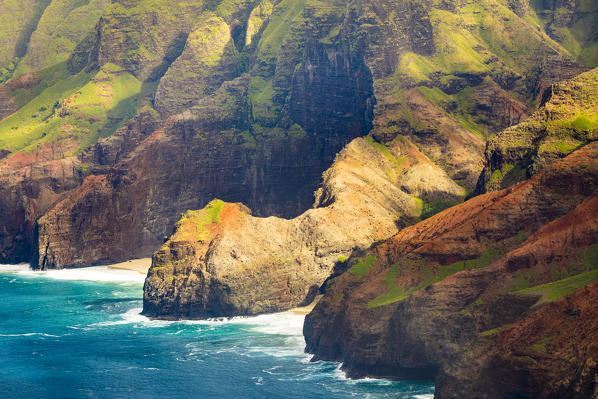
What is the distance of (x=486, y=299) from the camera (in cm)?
14188

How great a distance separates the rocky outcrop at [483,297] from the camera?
121562 mm

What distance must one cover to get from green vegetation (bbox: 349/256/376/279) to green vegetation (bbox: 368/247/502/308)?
15.2 meters

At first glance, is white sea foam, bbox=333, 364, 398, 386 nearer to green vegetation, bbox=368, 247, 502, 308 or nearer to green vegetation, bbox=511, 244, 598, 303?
green vegetation, bbox=368, 247, 502, 308

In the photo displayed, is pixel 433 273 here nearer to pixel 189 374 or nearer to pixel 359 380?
pixel 359 380

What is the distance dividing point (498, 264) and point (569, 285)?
18182 millimetres

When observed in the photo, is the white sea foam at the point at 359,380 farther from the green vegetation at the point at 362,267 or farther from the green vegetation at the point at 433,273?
the green vegetation at the point at 362,267

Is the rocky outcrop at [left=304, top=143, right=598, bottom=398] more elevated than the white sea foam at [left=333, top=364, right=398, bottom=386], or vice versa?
the rocky outcrop at [left=304, top=143, right=598, bottom=398]

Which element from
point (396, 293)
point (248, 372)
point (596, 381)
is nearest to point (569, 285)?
point (596, 381)

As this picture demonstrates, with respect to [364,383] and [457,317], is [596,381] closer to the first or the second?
[457,317]

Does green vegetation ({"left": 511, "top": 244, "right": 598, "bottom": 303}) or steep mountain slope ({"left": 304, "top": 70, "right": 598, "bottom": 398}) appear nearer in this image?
steep mountain slope ({"left": 304, "top": 70, "right": 598, "bottom": 398})

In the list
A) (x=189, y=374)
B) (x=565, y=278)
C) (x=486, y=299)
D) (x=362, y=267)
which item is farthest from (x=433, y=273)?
(x=189, y=374)

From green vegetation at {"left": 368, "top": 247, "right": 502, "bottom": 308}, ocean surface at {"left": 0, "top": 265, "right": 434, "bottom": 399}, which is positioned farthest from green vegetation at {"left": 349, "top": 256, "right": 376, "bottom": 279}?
ocean surface at {"left": 0, "top": 265, "right": 434, "bottom": 399}

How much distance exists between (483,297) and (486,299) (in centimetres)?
116

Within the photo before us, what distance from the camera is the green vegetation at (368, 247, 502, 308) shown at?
536ft
